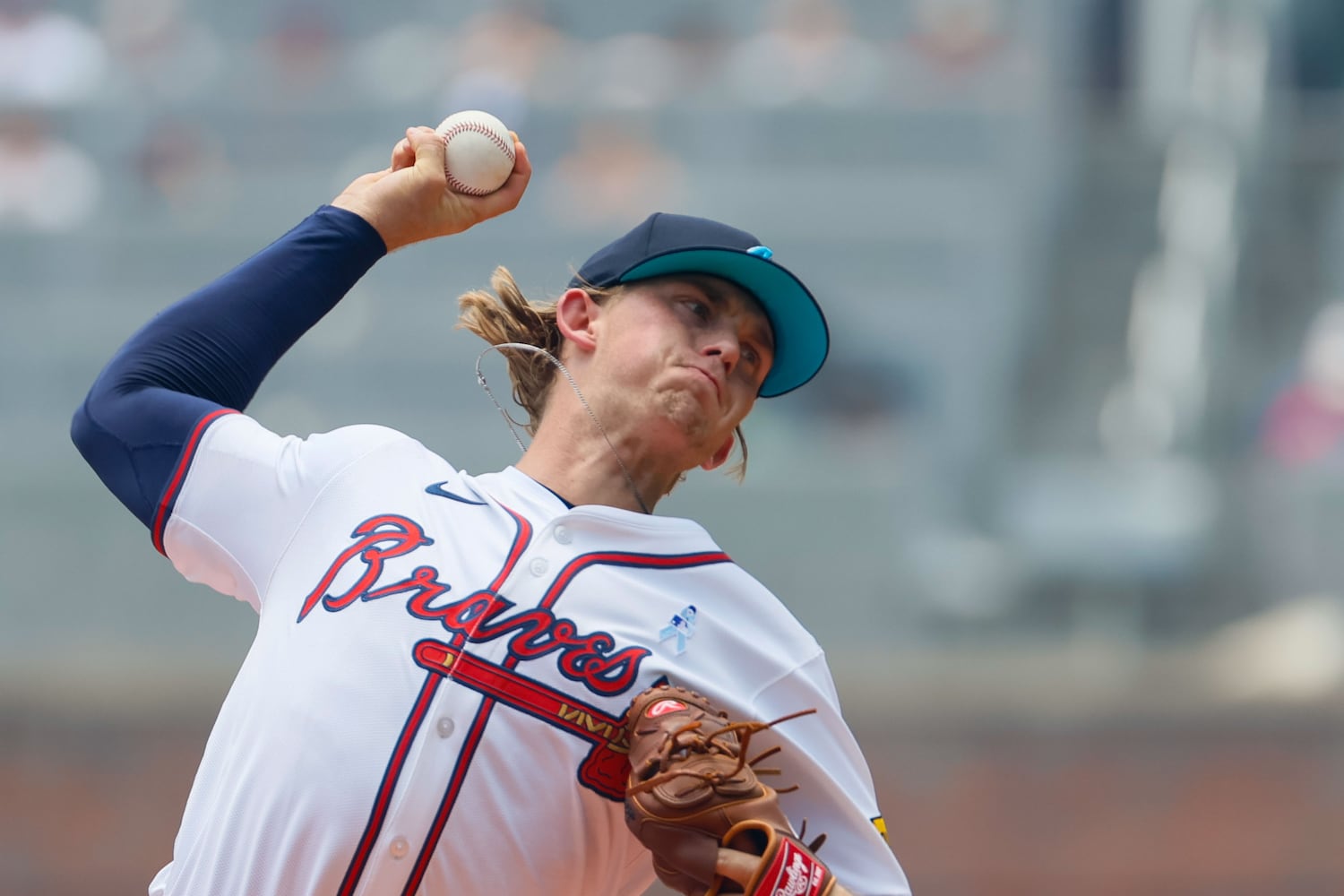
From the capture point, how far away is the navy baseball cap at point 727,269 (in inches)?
99.8

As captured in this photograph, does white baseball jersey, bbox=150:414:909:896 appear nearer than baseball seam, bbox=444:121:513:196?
Yes

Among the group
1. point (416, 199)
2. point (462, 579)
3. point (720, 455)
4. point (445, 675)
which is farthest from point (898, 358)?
point (445, 675)

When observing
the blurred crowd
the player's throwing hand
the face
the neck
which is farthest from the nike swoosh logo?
the blurred crowd

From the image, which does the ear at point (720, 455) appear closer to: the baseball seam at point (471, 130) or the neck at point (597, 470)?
the neck at point (597, 470)

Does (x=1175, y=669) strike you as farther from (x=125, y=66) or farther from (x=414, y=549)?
(x=125, y=66)

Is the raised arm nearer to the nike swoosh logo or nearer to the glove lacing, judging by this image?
the nike swoosh logo

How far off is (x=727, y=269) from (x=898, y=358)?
5686mm

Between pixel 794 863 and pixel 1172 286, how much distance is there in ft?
26.4

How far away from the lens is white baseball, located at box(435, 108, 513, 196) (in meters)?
2.60

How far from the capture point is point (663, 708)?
2117 mm

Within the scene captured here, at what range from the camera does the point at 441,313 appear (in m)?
8.14

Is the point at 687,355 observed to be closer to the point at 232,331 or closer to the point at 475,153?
the point at 475,153

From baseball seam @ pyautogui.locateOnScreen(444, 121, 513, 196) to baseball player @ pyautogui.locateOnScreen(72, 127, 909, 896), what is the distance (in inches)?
0.7

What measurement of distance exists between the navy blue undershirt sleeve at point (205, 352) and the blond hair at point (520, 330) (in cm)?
31
